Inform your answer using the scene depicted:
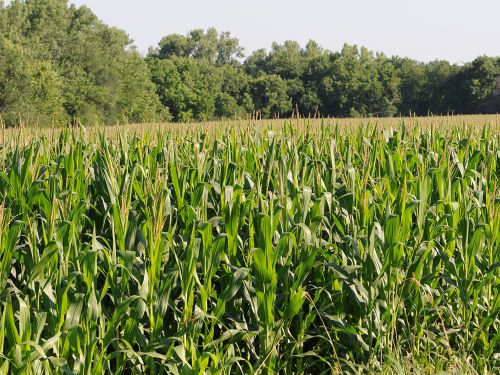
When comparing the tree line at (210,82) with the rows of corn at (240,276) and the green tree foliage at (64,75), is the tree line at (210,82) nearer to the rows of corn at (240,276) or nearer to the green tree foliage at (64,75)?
the green tree foliage at (64,75)

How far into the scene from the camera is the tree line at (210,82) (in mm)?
48188

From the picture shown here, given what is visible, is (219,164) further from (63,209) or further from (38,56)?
(38,56)

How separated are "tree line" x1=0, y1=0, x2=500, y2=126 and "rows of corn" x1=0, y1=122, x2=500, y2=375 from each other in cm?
3763

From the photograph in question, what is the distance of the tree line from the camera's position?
48188 millimetres

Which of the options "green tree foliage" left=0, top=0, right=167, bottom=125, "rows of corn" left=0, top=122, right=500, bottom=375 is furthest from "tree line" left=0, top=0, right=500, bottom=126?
"rows of corn" left=0, top=122, right=500, bottom=375

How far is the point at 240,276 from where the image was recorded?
13.6 ft

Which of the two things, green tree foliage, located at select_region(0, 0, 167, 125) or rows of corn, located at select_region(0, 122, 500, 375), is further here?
green tree foliage, located at select_region(0, 0, 167, 125)

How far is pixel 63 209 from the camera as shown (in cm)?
432

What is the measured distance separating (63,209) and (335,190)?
2196 mm

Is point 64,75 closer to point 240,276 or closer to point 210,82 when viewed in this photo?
point 210,82

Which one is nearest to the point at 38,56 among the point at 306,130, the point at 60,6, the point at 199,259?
the point at 60,6

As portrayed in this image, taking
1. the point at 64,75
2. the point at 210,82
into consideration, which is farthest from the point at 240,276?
the point at 210,82

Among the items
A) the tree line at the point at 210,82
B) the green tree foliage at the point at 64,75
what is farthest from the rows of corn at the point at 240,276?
the tree line at the point at 210,82

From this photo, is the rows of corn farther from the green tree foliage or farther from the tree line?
the tree line
